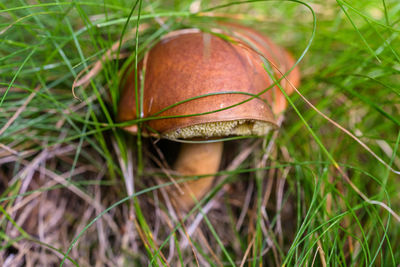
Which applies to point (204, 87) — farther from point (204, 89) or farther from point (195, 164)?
point (195, 164)

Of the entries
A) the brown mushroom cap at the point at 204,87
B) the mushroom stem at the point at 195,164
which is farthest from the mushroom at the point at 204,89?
the mushroom stem at the point at 195,164

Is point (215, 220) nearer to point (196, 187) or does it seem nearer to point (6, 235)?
point (196, 187)

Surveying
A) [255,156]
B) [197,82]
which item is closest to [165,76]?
[197,82]

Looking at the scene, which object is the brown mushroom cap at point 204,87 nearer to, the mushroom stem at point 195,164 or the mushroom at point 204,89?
the mushroom at point 204,89

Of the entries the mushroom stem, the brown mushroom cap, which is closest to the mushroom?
the brown mushroom cap

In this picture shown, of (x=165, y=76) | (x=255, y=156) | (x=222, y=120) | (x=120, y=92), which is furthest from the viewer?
(x=255, y=156)

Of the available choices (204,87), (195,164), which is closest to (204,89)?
(204,87)
